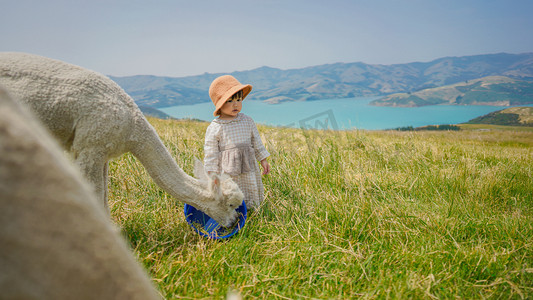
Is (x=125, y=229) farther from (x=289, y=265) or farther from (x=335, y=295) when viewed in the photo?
(x=335, y=295)

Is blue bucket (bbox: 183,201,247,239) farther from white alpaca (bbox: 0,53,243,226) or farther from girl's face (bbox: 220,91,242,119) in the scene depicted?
girl's face (bbox: 220,91,242,119)

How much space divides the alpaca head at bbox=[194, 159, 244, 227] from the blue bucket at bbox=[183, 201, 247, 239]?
0.11 meters

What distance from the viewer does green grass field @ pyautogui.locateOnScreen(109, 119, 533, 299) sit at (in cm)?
233

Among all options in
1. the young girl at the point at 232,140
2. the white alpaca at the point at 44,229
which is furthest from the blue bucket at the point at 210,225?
the white alpaca at the point at 44,229

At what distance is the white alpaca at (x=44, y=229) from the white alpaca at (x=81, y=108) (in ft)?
6.79

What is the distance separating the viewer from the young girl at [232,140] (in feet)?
12.1

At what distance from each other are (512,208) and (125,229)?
15.6 feet

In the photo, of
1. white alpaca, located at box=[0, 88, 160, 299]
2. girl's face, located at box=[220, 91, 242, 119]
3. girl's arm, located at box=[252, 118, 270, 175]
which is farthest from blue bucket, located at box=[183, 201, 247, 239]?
white alpaca, located at box=[0, 88, 160, 299]

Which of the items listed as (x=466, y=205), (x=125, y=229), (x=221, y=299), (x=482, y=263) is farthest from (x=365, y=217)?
(x=125, y=229)

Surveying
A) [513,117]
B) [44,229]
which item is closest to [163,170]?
[44,229]

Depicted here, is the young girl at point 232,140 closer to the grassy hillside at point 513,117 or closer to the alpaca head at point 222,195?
the alpaca head at point 222,195

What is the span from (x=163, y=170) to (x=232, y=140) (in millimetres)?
1080

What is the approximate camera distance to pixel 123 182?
4246 millimetres

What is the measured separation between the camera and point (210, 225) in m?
3.43
